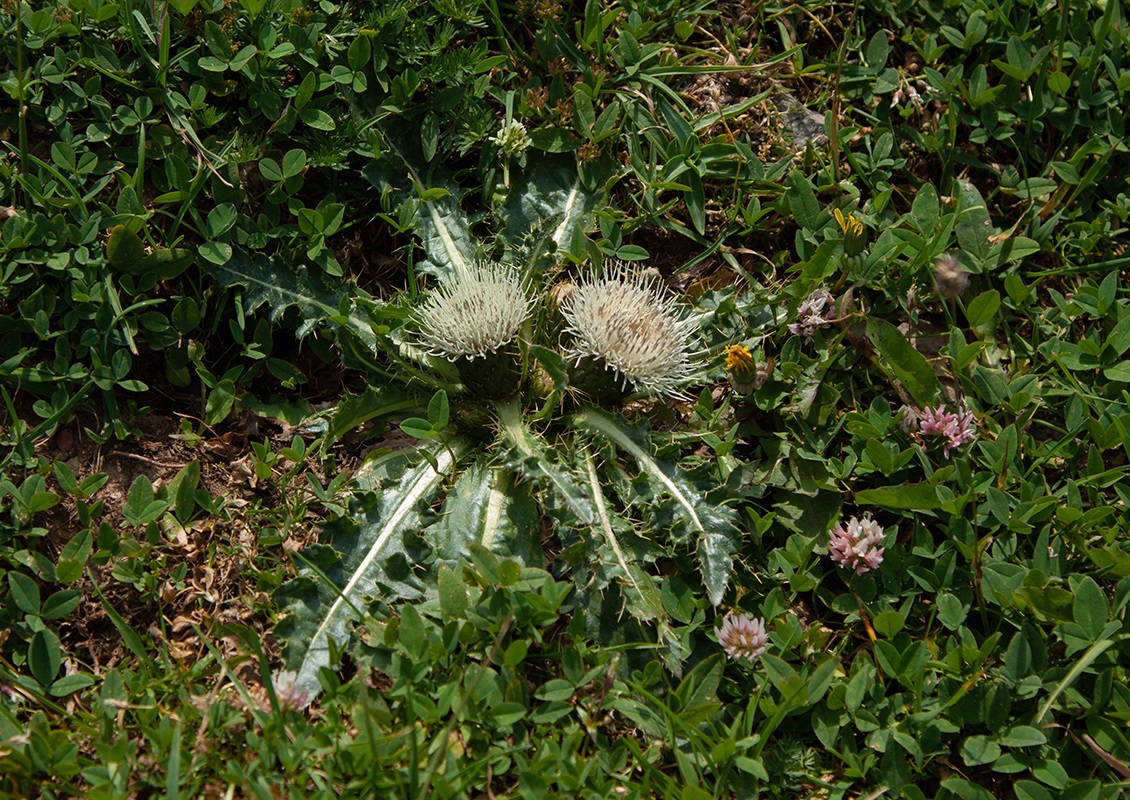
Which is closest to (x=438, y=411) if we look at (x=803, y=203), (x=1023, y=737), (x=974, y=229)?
(x=803, y=203)

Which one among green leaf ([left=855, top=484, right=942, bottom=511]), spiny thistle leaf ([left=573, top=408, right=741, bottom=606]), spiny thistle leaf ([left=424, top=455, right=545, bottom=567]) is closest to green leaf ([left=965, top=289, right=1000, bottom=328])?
green leaf ([left=855, top=484, right=942, bottom=511])

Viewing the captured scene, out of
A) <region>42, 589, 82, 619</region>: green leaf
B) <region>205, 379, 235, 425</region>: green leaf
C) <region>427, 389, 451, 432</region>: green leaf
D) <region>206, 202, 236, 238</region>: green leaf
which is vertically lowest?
<region>42, 589, 82, 619</region>: green leaf

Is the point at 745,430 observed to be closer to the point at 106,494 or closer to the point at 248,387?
the point at 248,387

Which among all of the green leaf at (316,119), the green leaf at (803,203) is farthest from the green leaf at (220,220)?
the green leaf at (803,203)

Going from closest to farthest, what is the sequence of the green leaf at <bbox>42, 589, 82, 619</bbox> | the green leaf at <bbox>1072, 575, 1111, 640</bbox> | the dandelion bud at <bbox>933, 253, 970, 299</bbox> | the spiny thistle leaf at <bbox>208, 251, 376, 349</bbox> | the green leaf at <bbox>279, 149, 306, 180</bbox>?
1. the green leaf at <bbox>42, 589, 82, 619</bbox>
2. the green leaf at <bbox>1072, 575, 1111, 640</bbox>
3. the spiny thistle leaf at <bbox>208, 251, 376, 349</bbox>
4. the green leaf at <bbox>279, 149, 306, 180</bbox>
5. the dandelion bud at <bbox>933, 253, 970, 299</bbox>

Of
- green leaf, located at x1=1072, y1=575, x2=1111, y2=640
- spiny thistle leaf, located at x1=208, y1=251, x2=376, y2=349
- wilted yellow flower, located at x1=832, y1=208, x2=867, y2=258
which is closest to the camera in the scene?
green leaf, located at x1=1072, y1=575, x2=1111, y2=640

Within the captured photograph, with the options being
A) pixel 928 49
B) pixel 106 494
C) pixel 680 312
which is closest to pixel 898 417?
pixel 680 312

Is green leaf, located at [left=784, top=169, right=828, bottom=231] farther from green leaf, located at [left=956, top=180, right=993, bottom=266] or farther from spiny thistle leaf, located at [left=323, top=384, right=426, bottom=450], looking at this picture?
spiny thistle leaf, located at [left=323, top=384, right=426, bottom=450]
